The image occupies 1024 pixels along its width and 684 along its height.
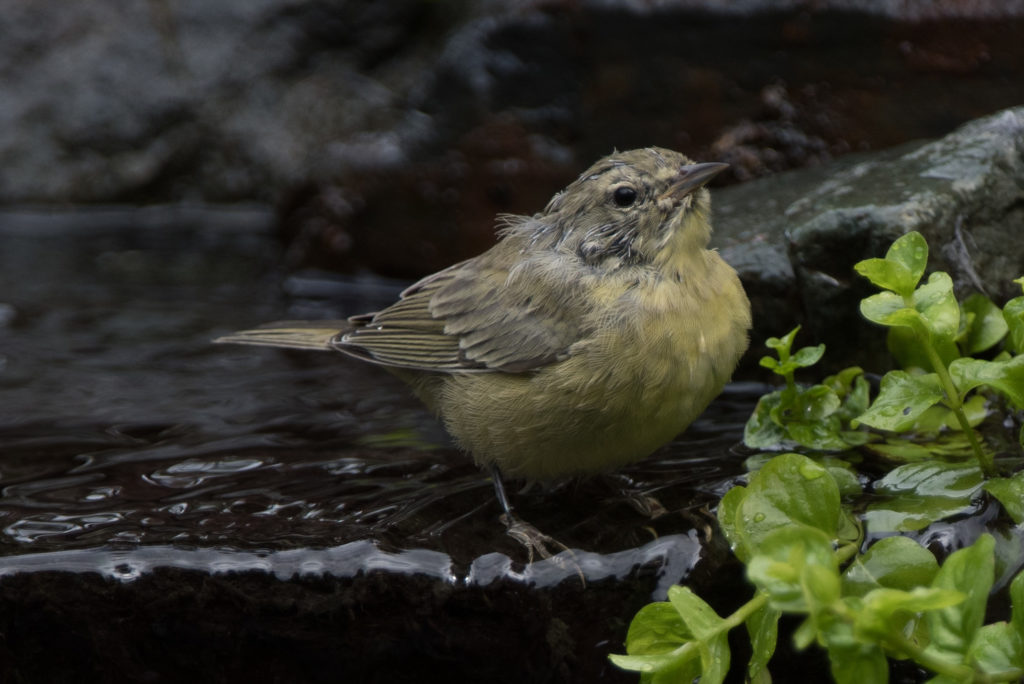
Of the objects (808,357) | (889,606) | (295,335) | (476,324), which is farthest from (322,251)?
(889,606)

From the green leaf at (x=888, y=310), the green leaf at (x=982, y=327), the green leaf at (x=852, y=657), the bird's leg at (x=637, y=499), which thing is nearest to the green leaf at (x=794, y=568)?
the green leaf at (x=852, y=657)

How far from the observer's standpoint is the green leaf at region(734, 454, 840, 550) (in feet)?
9.84

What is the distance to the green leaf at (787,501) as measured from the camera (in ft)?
9.84

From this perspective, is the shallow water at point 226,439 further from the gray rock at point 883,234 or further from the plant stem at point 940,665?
the plant stem at point 940,665

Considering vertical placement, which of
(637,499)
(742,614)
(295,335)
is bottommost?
(637,499)

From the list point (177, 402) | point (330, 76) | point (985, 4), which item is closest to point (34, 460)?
point (177, 402)

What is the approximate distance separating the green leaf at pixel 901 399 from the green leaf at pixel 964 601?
724 millimetres

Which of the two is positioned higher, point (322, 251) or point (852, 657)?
point (322, 251)

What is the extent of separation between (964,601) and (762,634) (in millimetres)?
531

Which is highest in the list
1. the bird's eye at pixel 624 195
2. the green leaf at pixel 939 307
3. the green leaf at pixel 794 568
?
the bird's eye at pixel 624 195

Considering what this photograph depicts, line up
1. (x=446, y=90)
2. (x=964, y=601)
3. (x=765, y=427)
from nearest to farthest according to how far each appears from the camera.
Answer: (x=964, y=601) → (x=765, y=427) → (x=446, y=90)

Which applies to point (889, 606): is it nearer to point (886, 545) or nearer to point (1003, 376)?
point (886, 545)

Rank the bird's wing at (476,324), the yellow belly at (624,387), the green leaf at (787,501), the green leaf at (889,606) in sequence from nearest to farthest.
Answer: the green leaf at (889,606) < the green leaf at (787,501) < the yellow belly at (624,387) < the bird's wing at (476,324)

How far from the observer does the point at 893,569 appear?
9.96 feet
